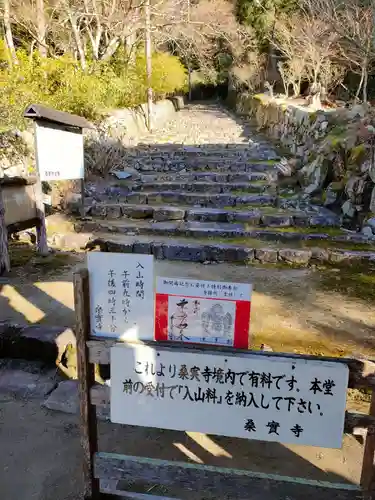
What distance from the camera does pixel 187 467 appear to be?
1980 mm

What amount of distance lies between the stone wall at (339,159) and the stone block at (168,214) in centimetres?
259

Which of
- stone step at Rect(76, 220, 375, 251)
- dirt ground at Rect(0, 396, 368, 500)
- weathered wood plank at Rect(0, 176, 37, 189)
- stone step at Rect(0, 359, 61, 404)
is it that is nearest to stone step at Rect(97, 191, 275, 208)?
stone step at Rect(76, 220, 375, 251)

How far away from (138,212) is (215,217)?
1433 mm

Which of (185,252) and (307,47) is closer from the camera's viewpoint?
(185,252)

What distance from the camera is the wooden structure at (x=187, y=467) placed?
1856 millimetres

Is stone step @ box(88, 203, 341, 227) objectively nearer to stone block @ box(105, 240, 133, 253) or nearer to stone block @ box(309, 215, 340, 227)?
stone block @ box(309, 215, 340, 227)

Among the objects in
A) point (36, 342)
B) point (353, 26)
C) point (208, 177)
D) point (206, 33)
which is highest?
point (206, 33)

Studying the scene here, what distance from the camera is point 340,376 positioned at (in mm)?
1790

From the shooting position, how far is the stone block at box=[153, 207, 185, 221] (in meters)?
7.48

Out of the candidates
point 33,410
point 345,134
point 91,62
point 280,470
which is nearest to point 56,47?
point 91,62

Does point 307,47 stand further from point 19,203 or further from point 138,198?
point 19,203

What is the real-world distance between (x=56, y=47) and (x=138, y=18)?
3.47 metres

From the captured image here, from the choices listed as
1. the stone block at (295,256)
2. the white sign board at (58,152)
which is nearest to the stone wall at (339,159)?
the stone block at (295,256)

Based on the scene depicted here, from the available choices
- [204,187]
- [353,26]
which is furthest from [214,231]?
[353,26]
